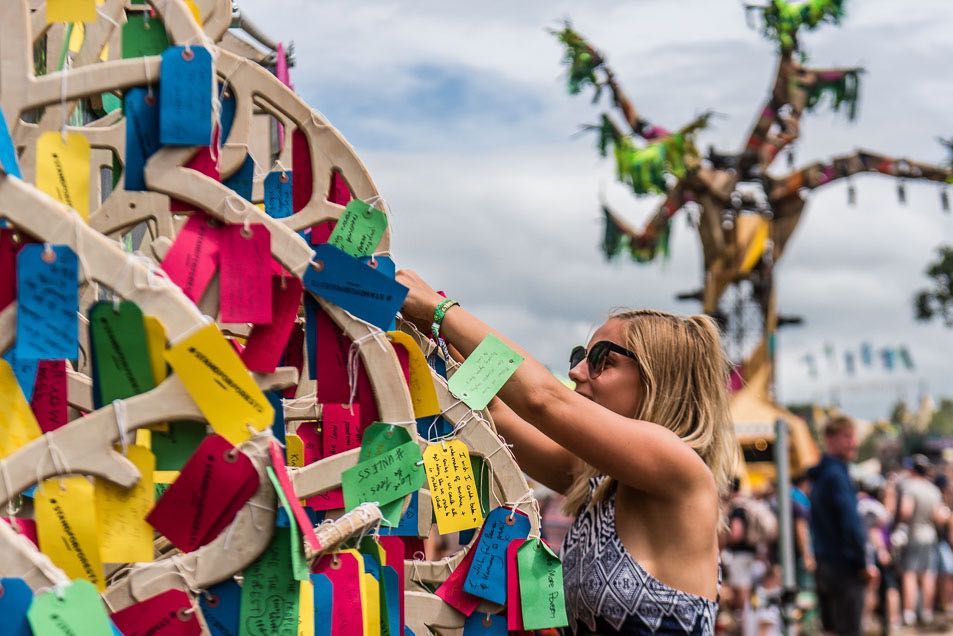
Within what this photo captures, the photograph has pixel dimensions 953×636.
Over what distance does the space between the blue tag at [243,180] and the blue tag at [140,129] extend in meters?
0.43

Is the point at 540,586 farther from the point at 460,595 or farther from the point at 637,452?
the point at 637,452

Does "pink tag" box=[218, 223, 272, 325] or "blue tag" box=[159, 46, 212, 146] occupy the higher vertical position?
"blue tag" box=[159, 46, 212, 146]

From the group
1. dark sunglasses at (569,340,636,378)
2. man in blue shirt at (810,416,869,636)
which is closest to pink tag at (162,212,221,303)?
dark sunglasses at (569,340,636,378)

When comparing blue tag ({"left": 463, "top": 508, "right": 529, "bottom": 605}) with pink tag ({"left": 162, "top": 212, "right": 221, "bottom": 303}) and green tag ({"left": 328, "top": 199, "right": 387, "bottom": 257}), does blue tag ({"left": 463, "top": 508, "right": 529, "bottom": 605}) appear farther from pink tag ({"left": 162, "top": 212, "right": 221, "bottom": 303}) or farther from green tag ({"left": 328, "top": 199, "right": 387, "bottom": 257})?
pink tag ({"left": 162, "top": 212, "right": 221, "bottom": 303})

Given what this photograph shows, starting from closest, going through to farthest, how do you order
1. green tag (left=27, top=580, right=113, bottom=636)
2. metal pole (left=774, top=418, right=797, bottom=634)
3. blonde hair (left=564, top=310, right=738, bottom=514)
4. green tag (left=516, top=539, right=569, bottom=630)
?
1. green tag (left=27, top=580, right=113, bottom=636)
2. green tag (left=516, top=539, right=569, bottom=630)
3. blonde hair (left=564, top=310, right=738, bottom=514)
4. metal pole (left=774, top=418, right=797, bottom=634)

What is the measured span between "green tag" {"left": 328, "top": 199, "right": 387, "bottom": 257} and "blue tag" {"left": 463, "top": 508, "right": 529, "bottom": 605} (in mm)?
565

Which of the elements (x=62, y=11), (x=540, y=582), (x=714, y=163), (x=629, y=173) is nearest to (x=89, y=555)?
(x=62, y=11)

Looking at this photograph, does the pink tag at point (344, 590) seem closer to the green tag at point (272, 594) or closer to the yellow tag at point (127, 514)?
the green tag at point (272, 594)

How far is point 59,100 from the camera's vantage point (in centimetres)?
142

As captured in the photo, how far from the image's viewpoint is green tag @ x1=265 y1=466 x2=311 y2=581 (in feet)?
4.49

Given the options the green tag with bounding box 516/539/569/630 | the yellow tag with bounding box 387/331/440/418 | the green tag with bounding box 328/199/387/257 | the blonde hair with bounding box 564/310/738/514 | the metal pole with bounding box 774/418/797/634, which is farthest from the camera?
the metal pole with bounding box 774/418/797/634

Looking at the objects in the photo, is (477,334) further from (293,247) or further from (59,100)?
(59,100)

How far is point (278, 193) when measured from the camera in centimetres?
220

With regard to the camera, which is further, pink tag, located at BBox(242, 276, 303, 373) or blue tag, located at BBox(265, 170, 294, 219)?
blue tag, located at BBox(265, 170, 294, 219)
